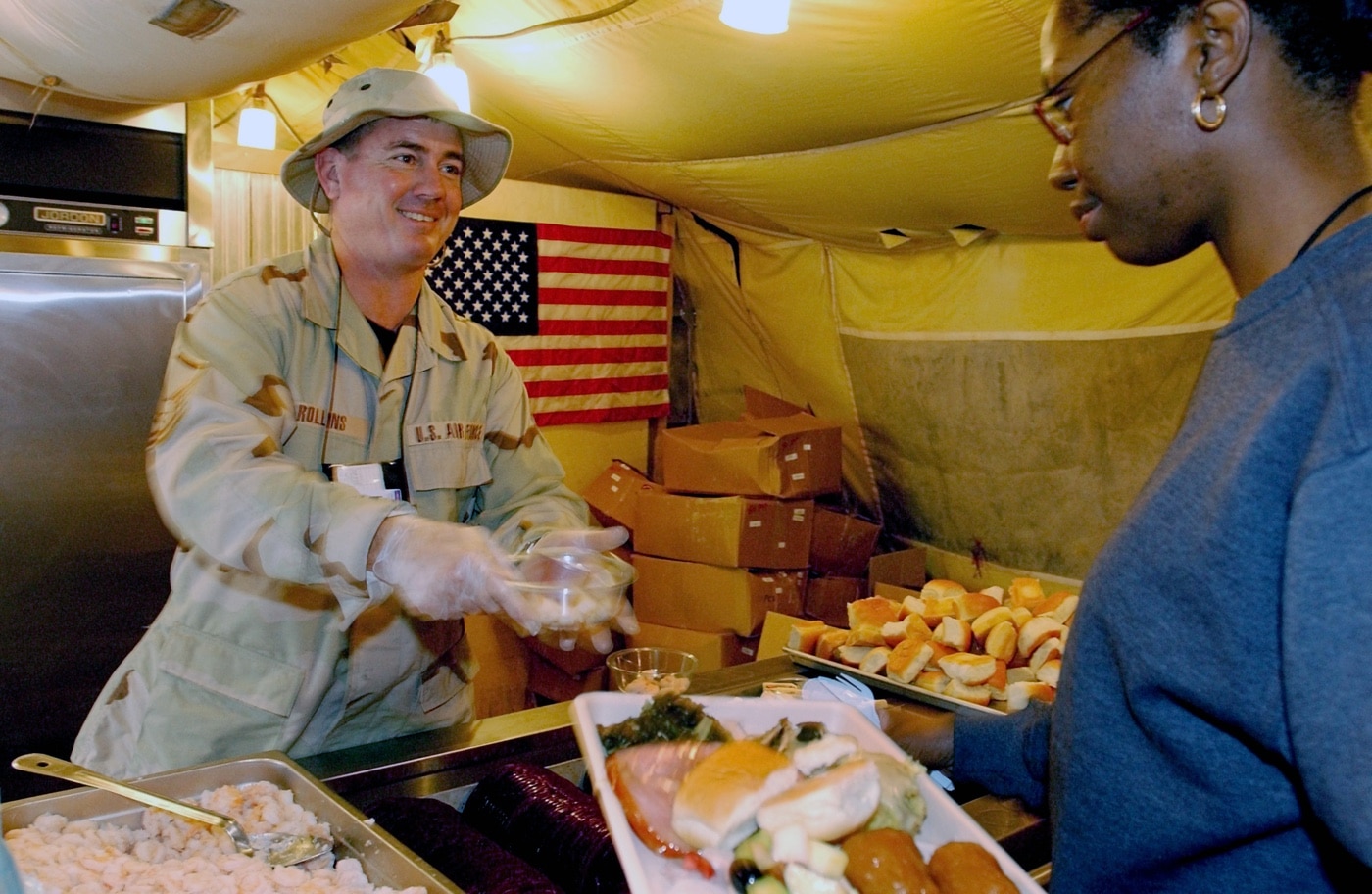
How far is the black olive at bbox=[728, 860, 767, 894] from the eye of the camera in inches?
44.4

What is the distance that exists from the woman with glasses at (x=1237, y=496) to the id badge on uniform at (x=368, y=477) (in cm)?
165

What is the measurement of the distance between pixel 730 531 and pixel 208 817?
12.9 ft

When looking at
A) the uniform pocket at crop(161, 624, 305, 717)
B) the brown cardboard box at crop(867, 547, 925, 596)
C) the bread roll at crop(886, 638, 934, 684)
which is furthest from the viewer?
the brown cardboard box at crop(867, 547, 925, 596)

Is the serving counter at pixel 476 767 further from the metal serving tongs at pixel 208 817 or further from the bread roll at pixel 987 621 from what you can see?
the bread roll at pixel 987 621

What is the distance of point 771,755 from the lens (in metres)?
1.31

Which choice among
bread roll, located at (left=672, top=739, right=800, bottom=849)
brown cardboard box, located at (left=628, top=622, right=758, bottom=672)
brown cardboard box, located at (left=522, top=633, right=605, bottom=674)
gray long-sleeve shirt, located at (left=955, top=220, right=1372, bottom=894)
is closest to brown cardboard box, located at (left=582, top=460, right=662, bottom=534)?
brown cardboard box, located at (left=628, top=622, right=758, bottom=672)

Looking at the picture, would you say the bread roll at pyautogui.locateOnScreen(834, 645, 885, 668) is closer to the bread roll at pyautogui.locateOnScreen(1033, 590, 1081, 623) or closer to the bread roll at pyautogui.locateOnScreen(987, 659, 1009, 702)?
the bread roll at pyautogui.locateOnScreen(987, 659, 1009, 702)

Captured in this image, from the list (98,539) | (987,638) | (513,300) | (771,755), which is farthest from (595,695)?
(513,300)

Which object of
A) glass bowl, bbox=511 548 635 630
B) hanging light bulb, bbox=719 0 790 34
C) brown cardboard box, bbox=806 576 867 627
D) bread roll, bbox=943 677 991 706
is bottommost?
brown cardboard box, bbox=806 576 867 627

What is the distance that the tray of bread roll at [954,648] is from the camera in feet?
8.05

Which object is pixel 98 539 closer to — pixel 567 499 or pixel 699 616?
pixel 567 499

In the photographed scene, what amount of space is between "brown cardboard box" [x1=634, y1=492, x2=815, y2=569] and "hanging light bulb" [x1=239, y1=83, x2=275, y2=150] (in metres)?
2.78

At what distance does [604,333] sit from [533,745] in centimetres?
458

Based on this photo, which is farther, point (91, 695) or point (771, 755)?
point (91, 695)
